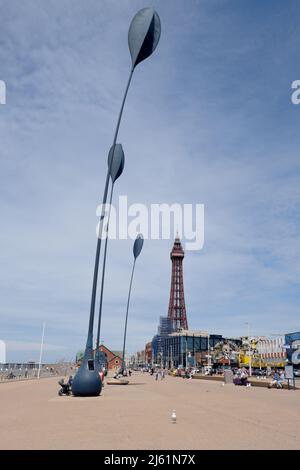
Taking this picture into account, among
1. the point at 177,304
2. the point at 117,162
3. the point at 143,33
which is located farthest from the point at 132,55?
the point at 177,304

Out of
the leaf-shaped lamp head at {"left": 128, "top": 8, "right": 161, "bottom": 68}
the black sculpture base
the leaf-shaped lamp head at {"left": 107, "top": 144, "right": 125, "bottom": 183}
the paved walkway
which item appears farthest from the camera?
the leaf-shaped lamp head at {"left": 107, "top": 144, "right": 125, "bottom": 183}

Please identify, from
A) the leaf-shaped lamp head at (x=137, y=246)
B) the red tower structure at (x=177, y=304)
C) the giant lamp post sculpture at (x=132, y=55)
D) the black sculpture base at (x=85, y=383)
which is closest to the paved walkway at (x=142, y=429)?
the black sculpture base at (x=85, y=383)

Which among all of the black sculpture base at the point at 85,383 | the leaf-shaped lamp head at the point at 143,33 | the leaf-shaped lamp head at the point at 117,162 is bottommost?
the black sculpture base at the point at 85,383

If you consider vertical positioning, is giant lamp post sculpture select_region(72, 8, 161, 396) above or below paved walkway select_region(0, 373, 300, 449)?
above

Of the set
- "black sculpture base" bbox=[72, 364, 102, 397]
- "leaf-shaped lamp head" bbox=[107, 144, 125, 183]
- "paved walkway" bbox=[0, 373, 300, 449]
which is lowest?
"paved walkway" bbox=[0, 373, 300, 449]

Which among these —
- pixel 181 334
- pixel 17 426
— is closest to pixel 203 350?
pixel 181 334

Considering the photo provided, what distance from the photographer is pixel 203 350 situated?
484ft

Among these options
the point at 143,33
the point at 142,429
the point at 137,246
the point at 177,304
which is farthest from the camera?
the point at 177,304

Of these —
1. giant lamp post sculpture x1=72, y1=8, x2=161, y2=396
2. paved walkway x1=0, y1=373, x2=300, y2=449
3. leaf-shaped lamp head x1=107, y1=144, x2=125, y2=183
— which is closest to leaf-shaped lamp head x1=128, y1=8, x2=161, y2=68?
giant lamp post sculpture x1=72, y1=8, x2=161, y2=396

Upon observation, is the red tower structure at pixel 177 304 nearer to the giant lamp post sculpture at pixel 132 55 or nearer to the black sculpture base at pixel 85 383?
the giant lamp post sculpture at pixel 132 55

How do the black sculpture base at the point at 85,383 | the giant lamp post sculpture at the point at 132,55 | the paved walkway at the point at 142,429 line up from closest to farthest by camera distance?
the paved walkway at the point at 142,429
the black sculpture base at the point at 85,383
the giant lamp post sculpture at the point at 132,55

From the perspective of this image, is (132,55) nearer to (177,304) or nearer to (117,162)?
(117,162)

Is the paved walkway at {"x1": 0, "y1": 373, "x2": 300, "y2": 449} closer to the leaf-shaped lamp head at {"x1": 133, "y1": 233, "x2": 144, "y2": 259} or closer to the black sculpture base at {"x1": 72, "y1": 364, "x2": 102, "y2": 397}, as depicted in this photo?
the black sculpture base at {"x1": 72, "y1": 364, "x2": 102, "y2": 397}
